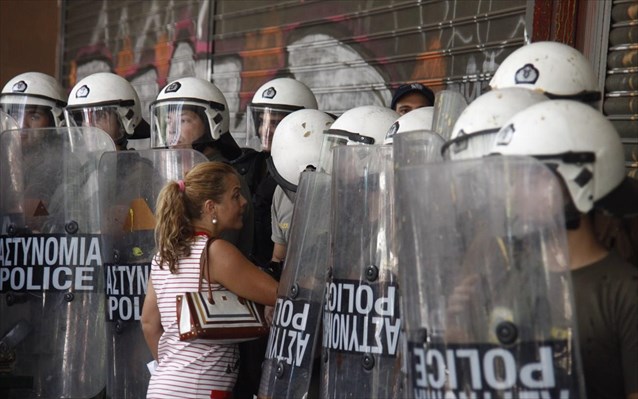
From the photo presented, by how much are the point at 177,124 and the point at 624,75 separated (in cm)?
256

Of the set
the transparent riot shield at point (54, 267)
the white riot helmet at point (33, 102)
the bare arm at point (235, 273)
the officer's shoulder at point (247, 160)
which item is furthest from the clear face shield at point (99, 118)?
the bare arm at point (235, 273)

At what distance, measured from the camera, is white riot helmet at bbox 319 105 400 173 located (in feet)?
16.5

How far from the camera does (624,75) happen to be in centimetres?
677

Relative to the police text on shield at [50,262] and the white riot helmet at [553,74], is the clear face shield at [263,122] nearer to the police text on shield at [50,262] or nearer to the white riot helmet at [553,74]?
the police text on shield at [50,262]

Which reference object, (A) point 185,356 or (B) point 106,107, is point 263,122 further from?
(A) point 185,356

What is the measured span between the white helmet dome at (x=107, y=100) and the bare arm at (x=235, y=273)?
8.39 feet

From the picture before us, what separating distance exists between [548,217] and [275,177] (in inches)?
117

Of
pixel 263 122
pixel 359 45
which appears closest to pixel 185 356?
pixel 263 122

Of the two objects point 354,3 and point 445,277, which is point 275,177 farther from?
point 354,3

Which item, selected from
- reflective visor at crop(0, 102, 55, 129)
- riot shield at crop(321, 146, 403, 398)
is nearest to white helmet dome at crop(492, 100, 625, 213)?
riot shield at crop(321, 146, 403, 398)

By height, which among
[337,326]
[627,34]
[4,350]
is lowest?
[4,350]

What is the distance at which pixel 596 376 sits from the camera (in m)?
3.17

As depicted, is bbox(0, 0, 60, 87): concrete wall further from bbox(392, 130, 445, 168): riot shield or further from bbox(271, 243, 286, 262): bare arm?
bbox(392, 130, 445, 168): riot shield

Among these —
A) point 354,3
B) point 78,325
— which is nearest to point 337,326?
point 78,325
